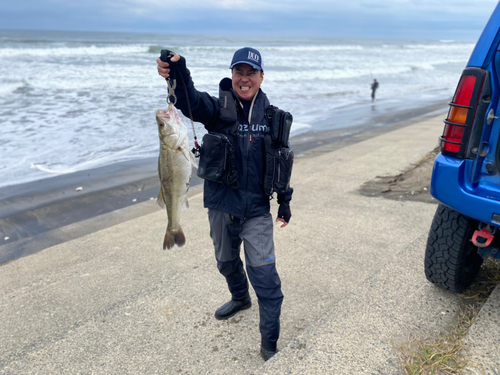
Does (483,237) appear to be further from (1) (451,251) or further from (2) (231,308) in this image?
(2) (231,308)

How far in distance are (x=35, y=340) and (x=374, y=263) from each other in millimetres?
2847

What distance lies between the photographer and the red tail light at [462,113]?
7.82ft

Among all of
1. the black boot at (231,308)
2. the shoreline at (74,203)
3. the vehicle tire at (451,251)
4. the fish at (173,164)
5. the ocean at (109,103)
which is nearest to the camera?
the fish at (173,164)

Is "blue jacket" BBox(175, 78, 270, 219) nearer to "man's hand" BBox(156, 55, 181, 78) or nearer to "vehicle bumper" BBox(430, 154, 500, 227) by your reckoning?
"man's hand" BBox(156, 55, 181, 78)

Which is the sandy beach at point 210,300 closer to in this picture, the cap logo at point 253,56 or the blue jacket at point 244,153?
the blue jacket at point 244,153

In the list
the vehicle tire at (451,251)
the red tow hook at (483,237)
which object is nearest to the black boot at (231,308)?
the vehicle tire at (451,251)

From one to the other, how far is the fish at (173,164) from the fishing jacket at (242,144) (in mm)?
212

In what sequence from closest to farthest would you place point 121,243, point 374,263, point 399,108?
1. point 374,263
2. point 121,243
3. point 399,108

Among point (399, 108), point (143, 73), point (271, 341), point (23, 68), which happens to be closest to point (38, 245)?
point (271, 341)

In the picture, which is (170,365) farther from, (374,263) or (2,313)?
(374,263)

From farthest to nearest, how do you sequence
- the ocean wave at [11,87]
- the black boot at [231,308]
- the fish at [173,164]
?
1. the ocean wave at [11,87]
2. the black boot at [231,308]
3. the fish at [173,164]

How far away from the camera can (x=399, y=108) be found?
54.0ft

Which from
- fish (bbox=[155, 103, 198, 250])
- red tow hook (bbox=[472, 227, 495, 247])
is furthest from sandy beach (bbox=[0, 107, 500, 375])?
fish (bbox=[155, 103, 198, 250])

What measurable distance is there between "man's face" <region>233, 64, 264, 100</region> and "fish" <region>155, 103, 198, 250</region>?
1.51 ft
